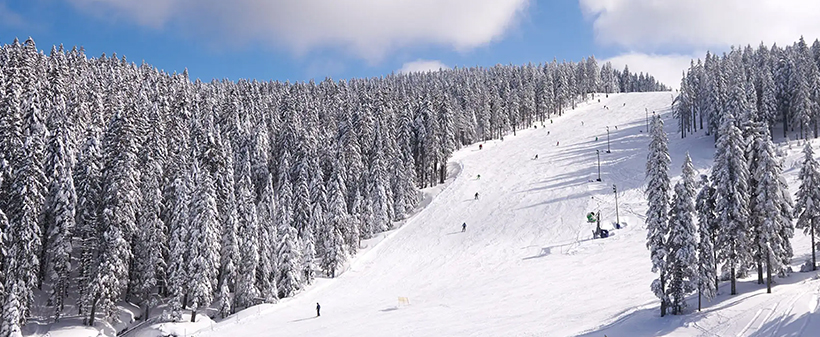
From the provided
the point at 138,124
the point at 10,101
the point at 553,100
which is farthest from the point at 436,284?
the point at 553,100

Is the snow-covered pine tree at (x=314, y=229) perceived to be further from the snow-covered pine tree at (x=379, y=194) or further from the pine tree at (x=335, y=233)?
the snow-covered pine tree at (x=379, y=194)

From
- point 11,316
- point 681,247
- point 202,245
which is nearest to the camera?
point 681,247

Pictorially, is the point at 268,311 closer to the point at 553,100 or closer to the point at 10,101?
the point at 10,101

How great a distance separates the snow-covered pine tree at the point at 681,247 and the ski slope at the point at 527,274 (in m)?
1.50

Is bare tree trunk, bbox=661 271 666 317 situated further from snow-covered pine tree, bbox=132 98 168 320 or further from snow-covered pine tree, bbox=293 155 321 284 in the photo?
snow-covered pine tree, bbox=132 98 168 320

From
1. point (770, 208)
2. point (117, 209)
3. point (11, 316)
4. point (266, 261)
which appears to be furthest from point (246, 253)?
point (770, 208)

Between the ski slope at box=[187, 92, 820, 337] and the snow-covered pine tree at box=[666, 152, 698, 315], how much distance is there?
1503 mm

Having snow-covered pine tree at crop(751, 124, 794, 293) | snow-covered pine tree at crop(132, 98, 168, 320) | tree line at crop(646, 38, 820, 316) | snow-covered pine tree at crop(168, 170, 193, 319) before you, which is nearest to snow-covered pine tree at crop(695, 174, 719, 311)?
tree line at crop(646, 38, 820, 316)

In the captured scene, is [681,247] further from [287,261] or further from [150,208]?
[150,208]

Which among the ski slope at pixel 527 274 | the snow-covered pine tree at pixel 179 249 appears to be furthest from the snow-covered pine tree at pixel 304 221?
the snow-covered pine tree at pixel 179 249

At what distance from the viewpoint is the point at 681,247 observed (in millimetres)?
30422

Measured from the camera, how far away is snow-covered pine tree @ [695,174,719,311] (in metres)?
30.4

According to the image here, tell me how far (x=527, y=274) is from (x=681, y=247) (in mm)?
17534

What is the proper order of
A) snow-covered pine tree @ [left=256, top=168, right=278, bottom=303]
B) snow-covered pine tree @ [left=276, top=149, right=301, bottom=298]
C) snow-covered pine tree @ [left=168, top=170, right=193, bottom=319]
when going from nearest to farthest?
1. snow-covered pine tree @ [left=168, top=170, right=193, bottom=319]
2. snow-covered pine tree @ [left=256, top=168, right=278, bottom=303]
3. snow-covered pine tree @ [left=276, top=149, right=301, bottom=298]
